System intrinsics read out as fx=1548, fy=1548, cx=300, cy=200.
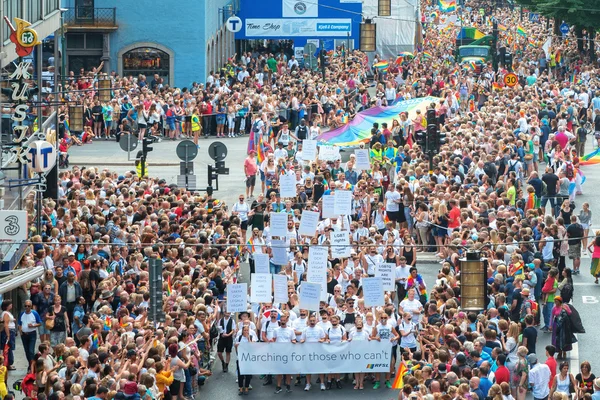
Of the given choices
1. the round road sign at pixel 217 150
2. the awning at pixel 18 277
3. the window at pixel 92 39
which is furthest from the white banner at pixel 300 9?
the awning at pixel 18 277

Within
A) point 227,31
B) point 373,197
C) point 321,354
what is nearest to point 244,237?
point 373,197

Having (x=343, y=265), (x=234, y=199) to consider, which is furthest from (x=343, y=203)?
(x=234, y=199)

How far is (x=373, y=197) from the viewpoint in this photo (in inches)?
1264

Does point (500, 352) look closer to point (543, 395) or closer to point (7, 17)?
point (543, 395)

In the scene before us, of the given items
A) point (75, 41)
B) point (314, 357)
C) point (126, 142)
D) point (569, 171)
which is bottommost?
point (314, 357)

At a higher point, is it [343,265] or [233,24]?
[233,24]

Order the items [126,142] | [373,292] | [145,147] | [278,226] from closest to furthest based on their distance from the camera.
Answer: [373,292] → [278,226] → [145,147] → [126,142]

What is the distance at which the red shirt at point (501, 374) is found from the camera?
69.7 ft

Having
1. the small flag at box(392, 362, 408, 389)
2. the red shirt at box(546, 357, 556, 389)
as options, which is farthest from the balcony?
the red shirt at box(546, 357, 556, 389)

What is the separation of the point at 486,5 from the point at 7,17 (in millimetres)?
85160

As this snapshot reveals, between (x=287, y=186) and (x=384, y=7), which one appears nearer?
(x=287, y=186)

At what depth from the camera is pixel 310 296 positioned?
77.3ft

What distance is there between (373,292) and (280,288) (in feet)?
4.82

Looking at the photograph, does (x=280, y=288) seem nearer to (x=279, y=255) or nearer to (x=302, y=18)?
(x=279, y=255)
